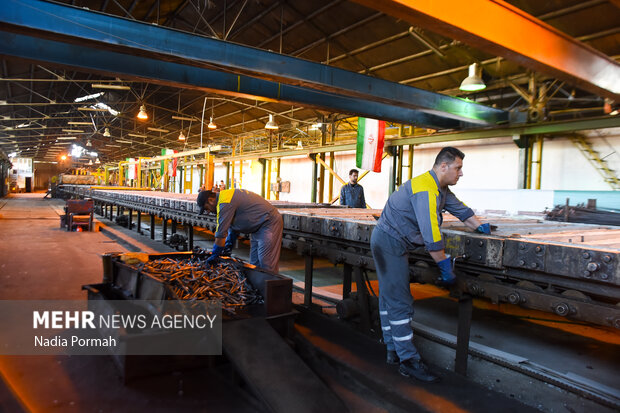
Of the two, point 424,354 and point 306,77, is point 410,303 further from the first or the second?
point 306,77

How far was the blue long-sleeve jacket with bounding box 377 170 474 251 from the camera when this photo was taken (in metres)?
2.66

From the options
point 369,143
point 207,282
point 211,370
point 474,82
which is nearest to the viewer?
point 211,370

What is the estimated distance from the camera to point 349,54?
32.1 feet

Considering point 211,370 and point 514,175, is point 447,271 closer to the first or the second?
point 211,370

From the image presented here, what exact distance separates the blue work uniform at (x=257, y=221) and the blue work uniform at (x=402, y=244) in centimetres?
166

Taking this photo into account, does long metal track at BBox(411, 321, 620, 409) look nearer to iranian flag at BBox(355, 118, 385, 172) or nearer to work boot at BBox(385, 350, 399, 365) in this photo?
work boot at BBox(385, 350, 399, 365)

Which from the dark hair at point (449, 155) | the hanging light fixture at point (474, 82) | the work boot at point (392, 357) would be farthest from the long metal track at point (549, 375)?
the hanging light fixture at point (474, 82)

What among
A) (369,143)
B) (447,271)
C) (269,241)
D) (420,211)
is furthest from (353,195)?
(447,271)

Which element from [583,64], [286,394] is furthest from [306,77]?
[286,394]

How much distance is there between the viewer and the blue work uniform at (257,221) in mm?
4211

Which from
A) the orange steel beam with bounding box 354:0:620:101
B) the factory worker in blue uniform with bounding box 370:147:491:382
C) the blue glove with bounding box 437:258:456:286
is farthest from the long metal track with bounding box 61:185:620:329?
the orange steel beam with bounding box 354:0:620:101

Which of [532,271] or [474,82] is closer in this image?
[532,271]

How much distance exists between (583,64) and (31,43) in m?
6.68

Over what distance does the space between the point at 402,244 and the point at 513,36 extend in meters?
2.49
